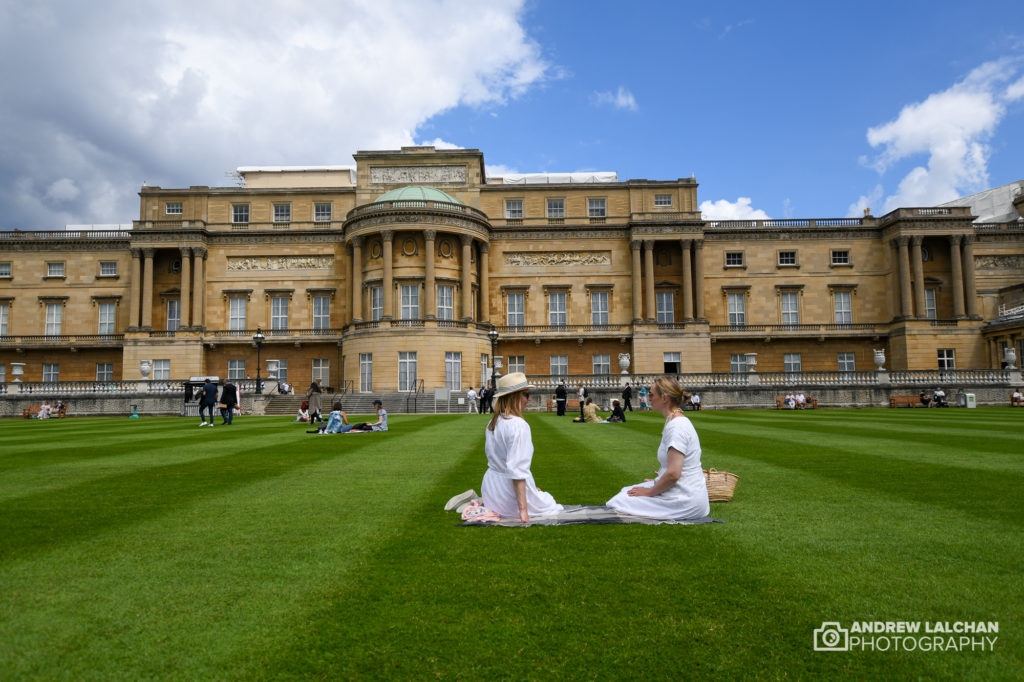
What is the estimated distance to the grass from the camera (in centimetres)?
355

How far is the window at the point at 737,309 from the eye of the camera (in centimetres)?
5225

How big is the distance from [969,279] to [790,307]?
12631 mm

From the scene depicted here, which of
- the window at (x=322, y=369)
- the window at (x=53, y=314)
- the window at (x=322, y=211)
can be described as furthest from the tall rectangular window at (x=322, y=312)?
the window at (x=53, y=314)

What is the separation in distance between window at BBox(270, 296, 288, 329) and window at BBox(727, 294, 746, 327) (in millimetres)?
34097

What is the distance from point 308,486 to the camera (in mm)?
9211

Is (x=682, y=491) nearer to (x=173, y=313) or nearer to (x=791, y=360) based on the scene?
(x=791, y=360)

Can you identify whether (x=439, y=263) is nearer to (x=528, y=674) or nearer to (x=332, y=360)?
(x=332, y=360)

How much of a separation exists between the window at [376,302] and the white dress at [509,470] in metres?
39.6

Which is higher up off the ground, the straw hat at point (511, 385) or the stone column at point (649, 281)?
the stone column at point (649, 281)

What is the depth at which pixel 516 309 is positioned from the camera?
2020 inches

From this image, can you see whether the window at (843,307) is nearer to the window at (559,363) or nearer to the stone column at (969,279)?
the stone column at (969,279)

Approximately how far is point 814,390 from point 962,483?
30.5 m

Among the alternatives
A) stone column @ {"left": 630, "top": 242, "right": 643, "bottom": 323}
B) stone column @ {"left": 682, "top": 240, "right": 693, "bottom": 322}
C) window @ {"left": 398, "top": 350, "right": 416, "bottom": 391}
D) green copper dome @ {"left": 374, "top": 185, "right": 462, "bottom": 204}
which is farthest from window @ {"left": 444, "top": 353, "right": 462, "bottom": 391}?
stone column @ {"left": 682, "top": 240, "right": 693, "bottom": 322}

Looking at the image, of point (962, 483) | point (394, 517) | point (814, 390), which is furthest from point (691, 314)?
point (394, 517)
